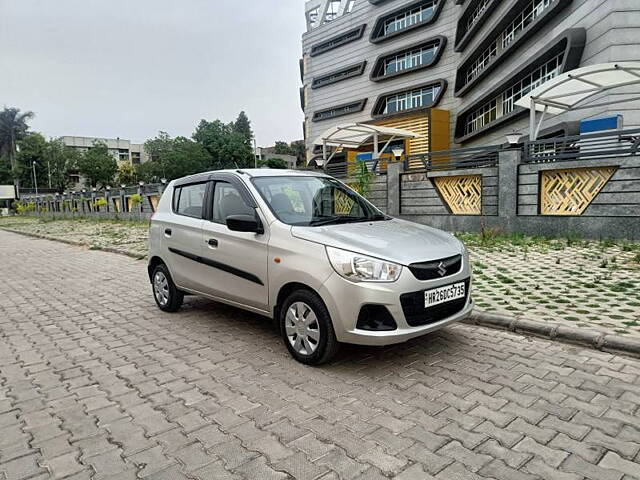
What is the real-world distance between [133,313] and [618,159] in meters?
10.0

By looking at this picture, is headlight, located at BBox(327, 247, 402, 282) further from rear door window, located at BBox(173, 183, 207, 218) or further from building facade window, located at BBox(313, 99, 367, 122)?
building facade window, located at BBox(313, 99, 367, 122)

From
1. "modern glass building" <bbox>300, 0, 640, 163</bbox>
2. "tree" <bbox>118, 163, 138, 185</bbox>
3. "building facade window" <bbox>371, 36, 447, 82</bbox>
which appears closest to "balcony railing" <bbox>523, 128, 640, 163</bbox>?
"modern glass building" <bbox>300, 0, 640, 163</bbox>

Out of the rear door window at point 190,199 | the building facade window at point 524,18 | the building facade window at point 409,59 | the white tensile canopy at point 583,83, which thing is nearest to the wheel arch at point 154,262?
the rear door window at point 190,199

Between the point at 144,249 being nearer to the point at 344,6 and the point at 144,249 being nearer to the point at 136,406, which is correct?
the point at 136,406

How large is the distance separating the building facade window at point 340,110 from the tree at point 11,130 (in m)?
52.7

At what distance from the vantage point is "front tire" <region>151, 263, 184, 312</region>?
18.0 feet

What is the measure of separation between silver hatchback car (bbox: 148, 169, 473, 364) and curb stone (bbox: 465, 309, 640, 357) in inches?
34.6

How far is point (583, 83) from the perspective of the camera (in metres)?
12.2

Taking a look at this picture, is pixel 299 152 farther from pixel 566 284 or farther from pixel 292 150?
pixel 566 284

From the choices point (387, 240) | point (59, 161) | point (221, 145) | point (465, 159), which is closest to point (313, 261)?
point (387, 240)

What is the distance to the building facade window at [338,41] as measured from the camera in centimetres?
3628

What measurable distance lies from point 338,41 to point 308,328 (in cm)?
3901

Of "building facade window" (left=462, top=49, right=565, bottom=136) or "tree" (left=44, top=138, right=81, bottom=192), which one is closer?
"building facade window" (left=462, top=49, right=565, bottom=136)

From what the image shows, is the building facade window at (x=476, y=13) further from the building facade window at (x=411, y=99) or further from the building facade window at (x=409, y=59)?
the building facade window at (x=411, y=99)
